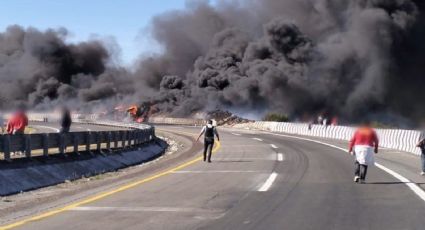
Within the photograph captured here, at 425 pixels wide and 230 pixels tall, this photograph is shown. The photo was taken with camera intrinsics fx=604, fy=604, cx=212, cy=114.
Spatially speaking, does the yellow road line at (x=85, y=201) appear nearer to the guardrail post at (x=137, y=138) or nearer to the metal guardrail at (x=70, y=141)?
the metal guardrail at (x=70, y=141)

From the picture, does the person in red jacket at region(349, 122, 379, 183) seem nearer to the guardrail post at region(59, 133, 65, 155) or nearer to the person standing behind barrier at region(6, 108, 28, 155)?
the guardrail post at region(59, 133, 65, 155)

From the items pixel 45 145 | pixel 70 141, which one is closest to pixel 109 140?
pixel 70 141

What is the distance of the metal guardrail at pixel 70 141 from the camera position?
15.1m

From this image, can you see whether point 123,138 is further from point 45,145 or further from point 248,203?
point 248,203

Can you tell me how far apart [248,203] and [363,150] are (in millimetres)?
4684

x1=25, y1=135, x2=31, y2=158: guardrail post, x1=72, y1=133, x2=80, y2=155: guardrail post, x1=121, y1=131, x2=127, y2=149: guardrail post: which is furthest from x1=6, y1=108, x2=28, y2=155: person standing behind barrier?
x1=121, y1=131, x2=127, y2=149: guardrail post

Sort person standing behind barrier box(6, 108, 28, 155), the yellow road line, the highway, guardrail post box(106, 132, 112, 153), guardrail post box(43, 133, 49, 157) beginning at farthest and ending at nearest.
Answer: guardrail post box(106, 132, 112, 153) < person standing behind barrier box(6, 108, 28, 155) < guardrail post box(43, 133, 49, 157) < the yellow road line < the highway

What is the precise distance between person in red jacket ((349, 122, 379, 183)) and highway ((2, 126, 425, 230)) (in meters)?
0.35

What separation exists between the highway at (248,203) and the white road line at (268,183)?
21mm

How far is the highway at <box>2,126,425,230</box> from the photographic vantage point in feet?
28.1

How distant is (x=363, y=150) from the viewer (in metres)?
14.2

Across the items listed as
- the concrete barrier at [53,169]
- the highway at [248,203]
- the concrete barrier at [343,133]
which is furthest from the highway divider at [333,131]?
the concrete barrier at [53,169]

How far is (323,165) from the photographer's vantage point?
751 inches

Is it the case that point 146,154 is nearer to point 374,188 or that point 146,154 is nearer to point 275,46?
point 374,188
